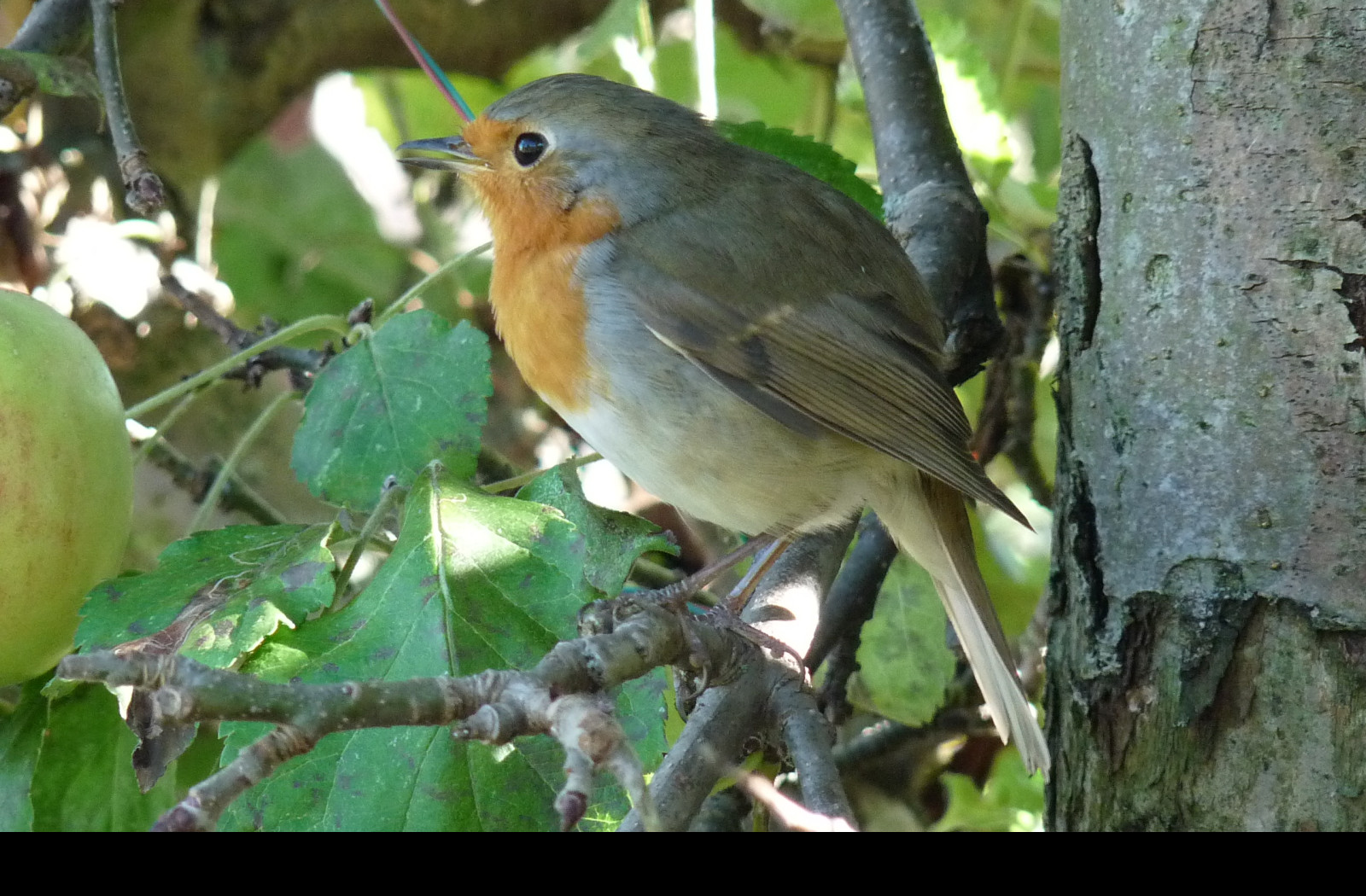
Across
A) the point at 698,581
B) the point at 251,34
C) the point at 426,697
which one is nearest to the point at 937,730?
the point at 698,581

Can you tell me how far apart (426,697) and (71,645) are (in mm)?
1034

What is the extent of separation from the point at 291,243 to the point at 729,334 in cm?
174

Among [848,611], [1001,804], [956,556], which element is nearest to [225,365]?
[848,611]

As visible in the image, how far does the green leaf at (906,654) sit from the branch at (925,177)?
17.6 inches

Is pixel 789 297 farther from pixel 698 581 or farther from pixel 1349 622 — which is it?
pixel 1349 622

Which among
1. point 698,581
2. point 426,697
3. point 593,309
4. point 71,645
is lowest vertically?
point 71,645

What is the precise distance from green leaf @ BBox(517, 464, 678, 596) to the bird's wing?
386 mm

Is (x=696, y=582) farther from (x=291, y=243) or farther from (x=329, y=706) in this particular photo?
(x=291, y=243)

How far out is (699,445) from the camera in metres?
2.23

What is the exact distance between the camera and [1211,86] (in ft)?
6.03

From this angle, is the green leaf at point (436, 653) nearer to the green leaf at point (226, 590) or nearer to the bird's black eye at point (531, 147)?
Result: the green leaf at point (226, 590)

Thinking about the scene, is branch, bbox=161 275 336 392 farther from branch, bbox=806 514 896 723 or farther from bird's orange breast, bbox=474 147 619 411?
branch, bbox=806 514 896 723

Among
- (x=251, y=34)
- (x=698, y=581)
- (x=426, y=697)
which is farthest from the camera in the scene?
(x=251, y=34)

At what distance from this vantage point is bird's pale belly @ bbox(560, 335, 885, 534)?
2.22 metres
